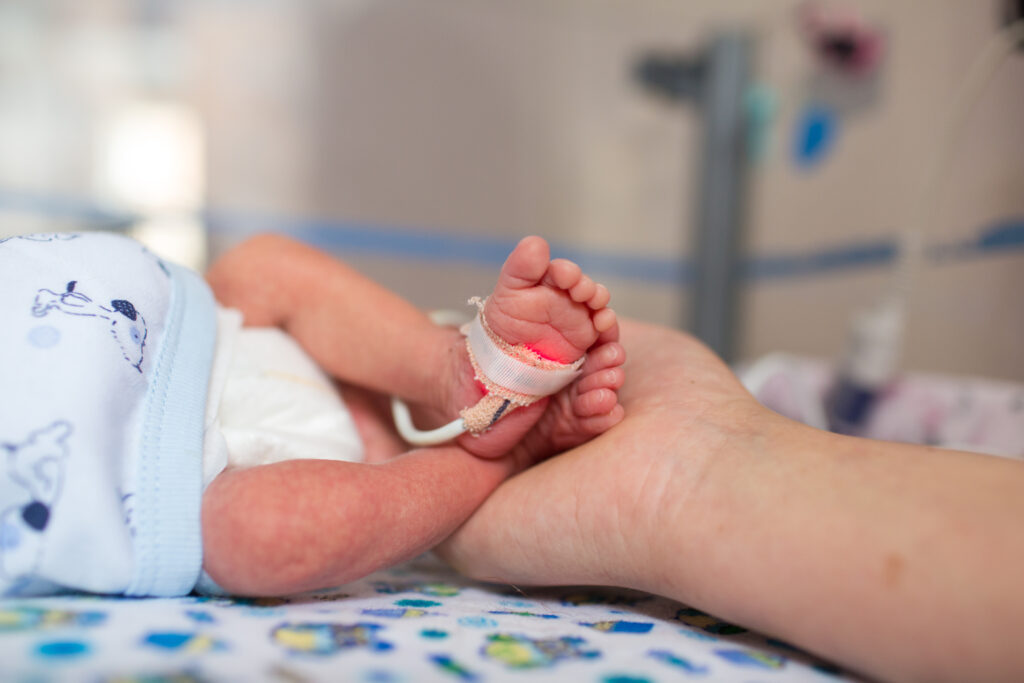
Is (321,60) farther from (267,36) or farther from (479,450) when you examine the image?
(479,450)

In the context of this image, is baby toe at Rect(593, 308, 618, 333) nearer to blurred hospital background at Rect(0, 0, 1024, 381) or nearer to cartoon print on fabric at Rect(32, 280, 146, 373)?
cartoon print on fabric at Rect(32, 280, 146, 373)

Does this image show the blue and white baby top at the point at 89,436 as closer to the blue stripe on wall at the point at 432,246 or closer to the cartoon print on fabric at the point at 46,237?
the cartoon print on fabric at the point at 46,237

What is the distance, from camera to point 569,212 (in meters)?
2.13

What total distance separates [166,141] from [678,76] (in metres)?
1.31

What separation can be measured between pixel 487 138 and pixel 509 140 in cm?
6

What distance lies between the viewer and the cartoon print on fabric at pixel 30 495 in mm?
479

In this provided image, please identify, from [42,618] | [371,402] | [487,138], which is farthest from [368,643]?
[487,138]

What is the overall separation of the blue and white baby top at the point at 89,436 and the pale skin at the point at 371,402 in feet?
0.11

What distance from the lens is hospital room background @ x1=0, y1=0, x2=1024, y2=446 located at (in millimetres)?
1658

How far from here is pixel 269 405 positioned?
2.35ft

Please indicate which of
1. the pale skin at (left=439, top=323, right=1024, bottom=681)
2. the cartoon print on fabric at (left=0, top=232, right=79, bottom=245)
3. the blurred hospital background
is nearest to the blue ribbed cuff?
the cartoon print on fabric at (left=0, top=232, right=79, bottom=245)

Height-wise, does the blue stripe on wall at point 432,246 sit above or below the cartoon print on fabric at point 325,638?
above

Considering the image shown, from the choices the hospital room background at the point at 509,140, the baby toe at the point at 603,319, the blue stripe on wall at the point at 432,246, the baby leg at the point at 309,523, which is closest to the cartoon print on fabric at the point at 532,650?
the baby leg at the point at 309,523

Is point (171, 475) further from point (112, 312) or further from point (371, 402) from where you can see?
point (371, 402)
